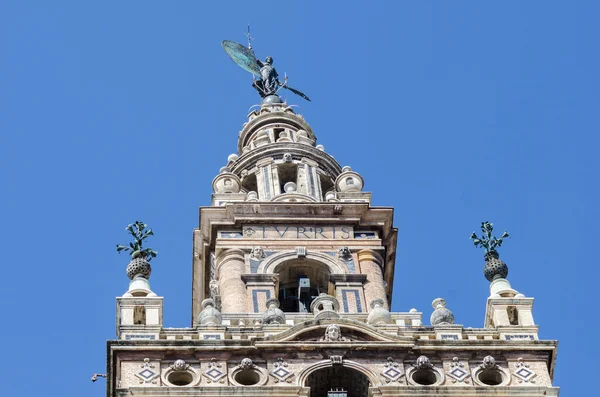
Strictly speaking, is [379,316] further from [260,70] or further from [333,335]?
[260,70]

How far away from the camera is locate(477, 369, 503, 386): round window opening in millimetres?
48594

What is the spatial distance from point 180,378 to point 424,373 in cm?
578

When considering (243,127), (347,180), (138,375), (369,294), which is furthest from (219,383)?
(243,127)

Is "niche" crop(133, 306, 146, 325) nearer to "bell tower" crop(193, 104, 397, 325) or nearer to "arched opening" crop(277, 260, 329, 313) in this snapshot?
"bell tower" crop(193, 104, 397, 325)

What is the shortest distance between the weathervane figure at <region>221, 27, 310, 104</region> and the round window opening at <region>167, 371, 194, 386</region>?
82.2 ft

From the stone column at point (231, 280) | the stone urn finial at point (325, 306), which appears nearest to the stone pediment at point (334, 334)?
the stone urn finial at point (325, 306)

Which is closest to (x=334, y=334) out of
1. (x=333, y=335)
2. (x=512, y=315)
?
(x=333, y=335)

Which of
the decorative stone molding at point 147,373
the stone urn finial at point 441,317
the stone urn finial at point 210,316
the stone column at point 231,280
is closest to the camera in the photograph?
the decorative stone molding at point 147,373

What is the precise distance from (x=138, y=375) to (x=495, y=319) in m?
9.31

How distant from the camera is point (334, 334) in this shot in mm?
49125

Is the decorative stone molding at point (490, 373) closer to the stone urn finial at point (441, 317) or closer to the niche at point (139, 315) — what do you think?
the stone urn finial at point (441, 317)

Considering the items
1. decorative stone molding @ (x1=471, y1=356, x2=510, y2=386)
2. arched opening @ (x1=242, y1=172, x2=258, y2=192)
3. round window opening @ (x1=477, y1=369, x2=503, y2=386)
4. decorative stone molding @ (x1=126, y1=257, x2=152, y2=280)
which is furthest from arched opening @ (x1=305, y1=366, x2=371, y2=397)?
arched opening @ (x1=242, y1=172, x2=258, y2=192)

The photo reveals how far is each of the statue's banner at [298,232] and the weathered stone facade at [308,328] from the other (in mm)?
42

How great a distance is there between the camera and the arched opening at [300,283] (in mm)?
57188
